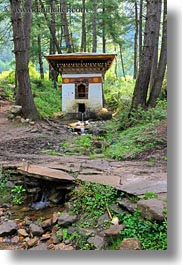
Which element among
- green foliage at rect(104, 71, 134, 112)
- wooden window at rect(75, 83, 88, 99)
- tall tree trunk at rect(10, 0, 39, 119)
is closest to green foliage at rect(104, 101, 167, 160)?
tall tree trunk at rect(10, 0, 39, 119)

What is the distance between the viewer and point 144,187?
8.04 feet

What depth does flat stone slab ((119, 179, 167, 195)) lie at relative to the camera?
7.77 feet

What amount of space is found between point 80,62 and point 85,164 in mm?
5114

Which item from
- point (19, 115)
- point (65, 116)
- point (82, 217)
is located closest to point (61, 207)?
point (82, 217)

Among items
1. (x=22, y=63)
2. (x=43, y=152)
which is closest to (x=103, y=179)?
(x=43, y=152)

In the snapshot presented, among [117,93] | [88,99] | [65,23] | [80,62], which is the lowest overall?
[88,99]

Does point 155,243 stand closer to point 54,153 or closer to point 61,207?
point 61,207

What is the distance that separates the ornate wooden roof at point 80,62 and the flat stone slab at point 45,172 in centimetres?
505

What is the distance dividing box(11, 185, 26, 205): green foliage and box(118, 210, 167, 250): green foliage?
98 centimetres

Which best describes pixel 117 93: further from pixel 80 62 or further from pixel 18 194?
pixel 18 194

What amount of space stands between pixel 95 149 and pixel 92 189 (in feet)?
5.26

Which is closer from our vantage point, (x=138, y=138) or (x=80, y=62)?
(x=138, y=138)

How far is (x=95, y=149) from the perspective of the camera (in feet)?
13.7

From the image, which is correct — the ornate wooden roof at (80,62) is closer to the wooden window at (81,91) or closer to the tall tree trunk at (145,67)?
the wooden window at (81,91)
